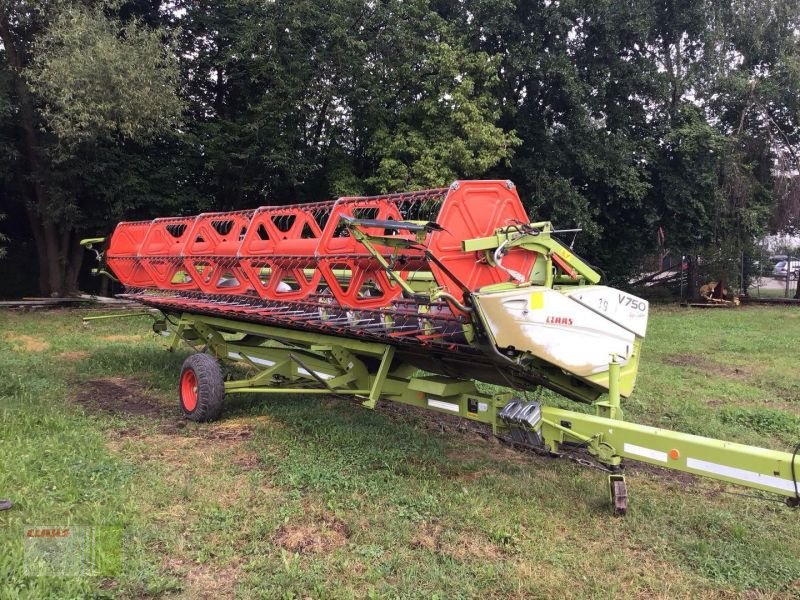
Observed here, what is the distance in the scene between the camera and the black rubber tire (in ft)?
20.0

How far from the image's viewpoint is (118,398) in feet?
23.8

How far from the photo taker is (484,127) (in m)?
16.5

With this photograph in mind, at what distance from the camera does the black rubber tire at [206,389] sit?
20.0 feet

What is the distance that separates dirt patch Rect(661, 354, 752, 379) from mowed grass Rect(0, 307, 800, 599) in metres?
1.70

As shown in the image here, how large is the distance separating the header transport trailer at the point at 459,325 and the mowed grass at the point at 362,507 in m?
0.43

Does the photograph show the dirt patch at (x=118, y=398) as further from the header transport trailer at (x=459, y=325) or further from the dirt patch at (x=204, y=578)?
the dirt patch at (x=204, y=578)

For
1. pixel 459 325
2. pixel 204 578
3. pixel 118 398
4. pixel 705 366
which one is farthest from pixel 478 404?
pixel 705 366

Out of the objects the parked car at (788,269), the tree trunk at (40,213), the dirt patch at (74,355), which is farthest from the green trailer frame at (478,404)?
the parked car at (788,269)

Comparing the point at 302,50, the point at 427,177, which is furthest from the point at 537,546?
the point at 302,50

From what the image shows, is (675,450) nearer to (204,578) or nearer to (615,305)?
(615,305)

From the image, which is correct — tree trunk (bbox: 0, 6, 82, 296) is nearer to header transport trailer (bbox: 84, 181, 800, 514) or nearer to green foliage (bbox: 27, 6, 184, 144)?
green foliage (bbox: 27, 6, 184, 144)

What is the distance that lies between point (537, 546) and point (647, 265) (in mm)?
25405

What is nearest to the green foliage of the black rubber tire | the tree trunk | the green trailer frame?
the tree trunk

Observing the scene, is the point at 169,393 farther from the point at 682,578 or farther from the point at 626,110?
the point at 626,110
